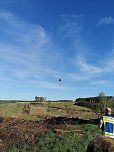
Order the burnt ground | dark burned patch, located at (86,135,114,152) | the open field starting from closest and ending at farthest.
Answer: dark burned patch, located at (86,135,114,152) < the open field < the burnt ground

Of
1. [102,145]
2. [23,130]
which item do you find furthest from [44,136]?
[102,145]

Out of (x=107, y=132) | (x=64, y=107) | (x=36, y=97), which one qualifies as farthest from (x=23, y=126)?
(x=36, y=97)

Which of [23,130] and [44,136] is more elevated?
[23,130]

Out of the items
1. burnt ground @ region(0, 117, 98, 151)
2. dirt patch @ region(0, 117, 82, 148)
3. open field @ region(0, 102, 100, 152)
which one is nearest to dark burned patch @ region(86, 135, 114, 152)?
open field @ region(0, 102, 100, 152)

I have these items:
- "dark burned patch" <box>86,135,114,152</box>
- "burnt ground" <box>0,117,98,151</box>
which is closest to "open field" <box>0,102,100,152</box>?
"burnt ground" <box>0,117,98,151</box>

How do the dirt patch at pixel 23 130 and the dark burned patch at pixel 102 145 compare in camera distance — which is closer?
the dark burned patch at pixel 102 145

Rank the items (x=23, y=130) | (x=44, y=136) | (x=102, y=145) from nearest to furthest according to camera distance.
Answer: (x=102, y=145) → (x=44, y=136) → (x=23, y=130)

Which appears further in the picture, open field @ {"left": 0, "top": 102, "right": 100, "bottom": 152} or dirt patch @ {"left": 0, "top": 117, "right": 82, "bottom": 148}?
dirt patch @ {"left": 0, "top": 117, "right": 82, "bottom": 148}

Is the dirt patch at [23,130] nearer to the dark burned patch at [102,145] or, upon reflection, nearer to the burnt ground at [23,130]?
the burnt ground at [23,130]

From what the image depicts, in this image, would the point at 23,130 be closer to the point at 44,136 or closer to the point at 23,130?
the point at 23,130

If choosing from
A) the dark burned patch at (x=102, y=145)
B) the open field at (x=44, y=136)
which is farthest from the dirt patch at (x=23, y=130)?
the dark burned patch at (x=102, y=145)

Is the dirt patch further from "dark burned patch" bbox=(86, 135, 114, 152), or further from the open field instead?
"dark burned patch" bbox=(86, 135, 114, 152)

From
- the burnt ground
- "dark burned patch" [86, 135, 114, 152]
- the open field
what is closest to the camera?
"dark burned patch" [86, 135, 114, 152]

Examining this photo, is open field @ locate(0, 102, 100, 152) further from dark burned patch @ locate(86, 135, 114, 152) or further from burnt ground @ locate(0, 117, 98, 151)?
dark burned patch @ locate(86, 135, 114, 152)
